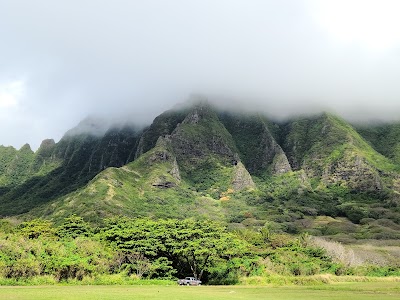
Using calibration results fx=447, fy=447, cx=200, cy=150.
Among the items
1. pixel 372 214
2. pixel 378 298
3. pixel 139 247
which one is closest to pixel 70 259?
pixel 139 247

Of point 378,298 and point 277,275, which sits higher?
point 378,298

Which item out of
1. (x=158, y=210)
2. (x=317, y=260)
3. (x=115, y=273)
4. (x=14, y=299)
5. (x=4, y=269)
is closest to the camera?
(x=14, y=299)

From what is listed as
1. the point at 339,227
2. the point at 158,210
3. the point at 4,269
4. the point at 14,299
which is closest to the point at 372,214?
the point at 339,227

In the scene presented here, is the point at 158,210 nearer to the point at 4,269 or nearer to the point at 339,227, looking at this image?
the point at 339,227

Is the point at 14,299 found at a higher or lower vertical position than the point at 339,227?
higher

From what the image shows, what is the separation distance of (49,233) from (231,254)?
134ft

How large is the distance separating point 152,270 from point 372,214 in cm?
15578

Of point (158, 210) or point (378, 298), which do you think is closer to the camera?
point (378, 298)

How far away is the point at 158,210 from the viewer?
191625mm

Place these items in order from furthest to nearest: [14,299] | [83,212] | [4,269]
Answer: [83,212] → [4,269] → [14,299]

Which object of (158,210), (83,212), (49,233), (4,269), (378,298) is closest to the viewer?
(378,298)

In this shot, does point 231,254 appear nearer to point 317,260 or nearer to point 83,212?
point 317,260

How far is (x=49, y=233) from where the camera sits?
90688 millimetres

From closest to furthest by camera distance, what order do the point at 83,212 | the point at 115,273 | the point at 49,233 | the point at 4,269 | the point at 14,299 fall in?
the point at 14,299, the point at 4,269, the point at 115,273, the point at 49,233, the point at 83,212
